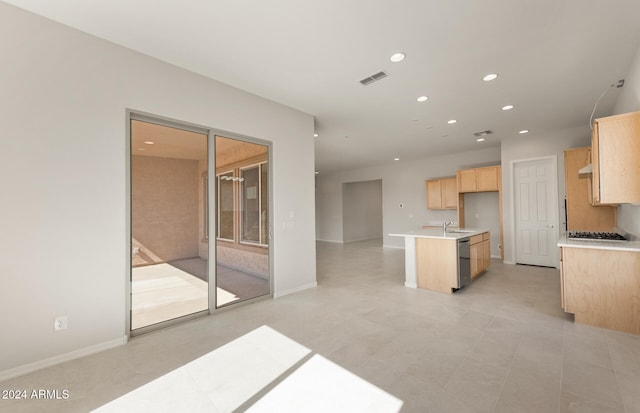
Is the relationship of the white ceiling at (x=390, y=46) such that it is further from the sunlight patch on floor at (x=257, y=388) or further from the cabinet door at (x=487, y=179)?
the sunlight patch on floor at (x=257, y=388)

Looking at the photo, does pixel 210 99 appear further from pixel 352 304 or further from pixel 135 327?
pixel 352 304

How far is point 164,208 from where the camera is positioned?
325cm

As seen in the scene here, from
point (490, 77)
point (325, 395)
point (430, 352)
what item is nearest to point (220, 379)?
point (325, 395)

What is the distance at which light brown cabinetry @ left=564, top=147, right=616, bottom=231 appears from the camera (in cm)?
491

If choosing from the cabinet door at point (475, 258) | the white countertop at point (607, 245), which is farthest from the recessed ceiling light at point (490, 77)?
the cabinet door at point (475, 258)

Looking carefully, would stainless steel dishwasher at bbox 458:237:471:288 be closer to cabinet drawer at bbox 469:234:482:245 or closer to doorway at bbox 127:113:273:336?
cabinet drawer at bbox 469:234:482:245

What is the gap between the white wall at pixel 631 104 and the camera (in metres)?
2.96

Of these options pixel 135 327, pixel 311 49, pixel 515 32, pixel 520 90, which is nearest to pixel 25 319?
pixel 135 327

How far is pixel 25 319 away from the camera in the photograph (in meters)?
2.28

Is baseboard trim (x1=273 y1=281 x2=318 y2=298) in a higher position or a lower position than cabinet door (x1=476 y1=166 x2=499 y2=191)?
lower

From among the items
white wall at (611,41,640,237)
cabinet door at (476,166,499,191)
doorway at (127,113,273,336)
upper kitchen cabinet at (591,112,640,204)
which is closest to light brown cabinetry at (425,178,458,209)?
cabinet door at (476,166,499,191)

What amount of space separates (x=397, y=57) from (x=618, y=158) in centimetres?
251

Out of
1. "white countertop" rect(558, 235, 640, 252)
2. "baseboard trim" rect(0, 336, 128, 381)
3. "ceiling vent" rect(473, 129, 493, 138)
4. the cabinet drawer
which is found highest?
"ceiling vent" rect(473, 129, 493, 138)

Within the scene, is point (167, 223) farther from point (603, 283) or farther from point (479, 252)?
point (479, 252)
